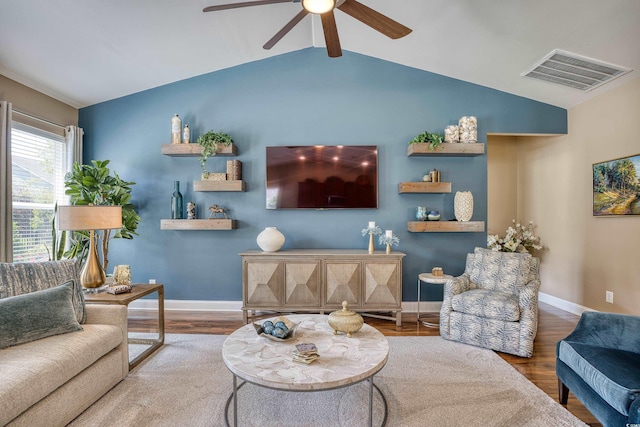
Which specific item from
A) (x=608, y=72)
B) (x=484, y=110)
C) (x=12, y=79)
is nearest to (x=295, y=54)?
(x=484, y=110)

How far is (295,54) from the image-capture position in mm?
4043

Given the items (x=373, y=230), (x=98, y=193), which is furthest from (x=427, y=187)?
(x=98, y=193)

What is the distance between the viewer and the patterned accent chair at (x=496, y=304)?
8.79ft

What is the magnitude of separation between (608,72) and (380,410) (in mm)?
3820

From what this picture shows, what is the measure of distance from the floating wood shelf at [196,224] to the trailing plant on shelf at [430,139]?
2.53 m

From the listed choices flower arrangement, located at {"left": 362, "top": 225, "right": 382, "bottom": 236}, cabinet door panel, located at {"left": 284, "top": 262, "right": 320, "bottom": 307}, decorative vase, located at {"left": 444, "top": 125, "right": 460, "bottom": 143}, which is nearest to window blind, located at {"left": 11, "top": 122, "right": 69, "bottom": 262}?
cabinet door panel, located at {"left": 284, "top": 262, "right": 320, "bottom": 307}

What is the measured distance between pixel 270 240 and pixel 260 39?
2366mm

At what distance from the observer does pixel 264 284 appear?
3529mm

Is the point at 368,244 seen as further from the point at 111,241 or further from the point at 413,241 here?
the point at 111,241

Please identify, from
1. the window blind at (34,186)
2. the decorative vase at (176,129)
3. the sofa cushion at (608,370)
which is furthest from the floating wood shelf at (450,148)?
the window blind at (34,186)

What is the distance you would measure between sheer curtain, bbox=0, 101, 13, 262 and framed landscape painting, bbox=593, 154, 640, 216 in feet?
20.6

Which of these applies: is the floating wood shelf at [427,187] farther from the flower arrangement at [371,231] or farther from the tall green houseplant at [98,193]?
the tall green houseplant at [98,193]

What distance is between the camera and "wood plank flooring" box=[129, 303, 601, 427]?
7.96 ft

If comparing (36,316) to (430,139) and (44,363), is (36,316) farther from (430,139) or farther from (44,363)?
(430,139)
